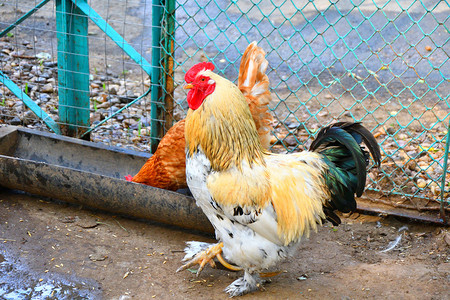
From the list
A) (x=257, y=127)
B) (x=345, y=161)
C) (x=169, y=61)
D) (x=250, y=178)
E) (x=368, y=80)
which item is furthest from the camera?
(x=368, y=80)

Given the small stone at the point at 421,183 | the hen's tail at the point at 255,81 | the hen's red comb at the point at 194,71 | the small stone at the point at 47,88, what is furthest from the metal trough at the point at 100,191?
the small stone at the point at 421,183

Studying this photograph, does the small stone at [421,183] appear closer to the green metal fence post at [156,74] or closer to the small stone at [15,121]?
the green metal fence post at [156,74]

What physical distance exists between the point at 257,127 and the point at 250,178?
35.0 inches

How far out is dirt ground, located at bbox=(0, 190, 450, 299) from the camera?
11.6 ft

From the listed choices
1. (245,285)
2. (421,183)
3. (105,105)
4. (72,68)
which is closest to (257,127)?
(245,285)

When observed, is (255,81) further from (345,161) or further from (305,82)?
(305,82)

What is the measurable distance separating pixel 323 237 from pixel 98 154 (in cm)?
216

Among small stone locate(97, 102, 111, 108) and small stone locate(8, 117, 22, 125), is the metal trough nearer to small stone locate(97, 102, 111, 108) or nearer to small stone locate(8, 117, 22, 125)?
small stone locate(8, 117, 22, 125)

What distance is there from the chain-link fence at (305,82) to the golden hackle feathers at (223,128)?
1438mm

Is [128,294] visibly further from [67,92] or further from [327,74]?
[327,74]

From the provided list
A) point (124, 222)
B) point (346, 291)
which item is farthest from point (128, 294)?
point (346, 291)

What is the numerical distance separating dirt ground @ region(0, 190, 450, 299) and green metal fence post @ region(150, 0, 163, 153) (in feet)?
3.61

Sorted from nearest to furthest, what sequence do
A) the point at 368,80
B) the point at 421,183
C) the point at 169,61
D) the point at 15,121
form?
the point at 421,183 → the point at 169,61 → the point at 15,121 → the point at 368,80

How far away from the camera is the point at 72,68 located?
5.22 meters
